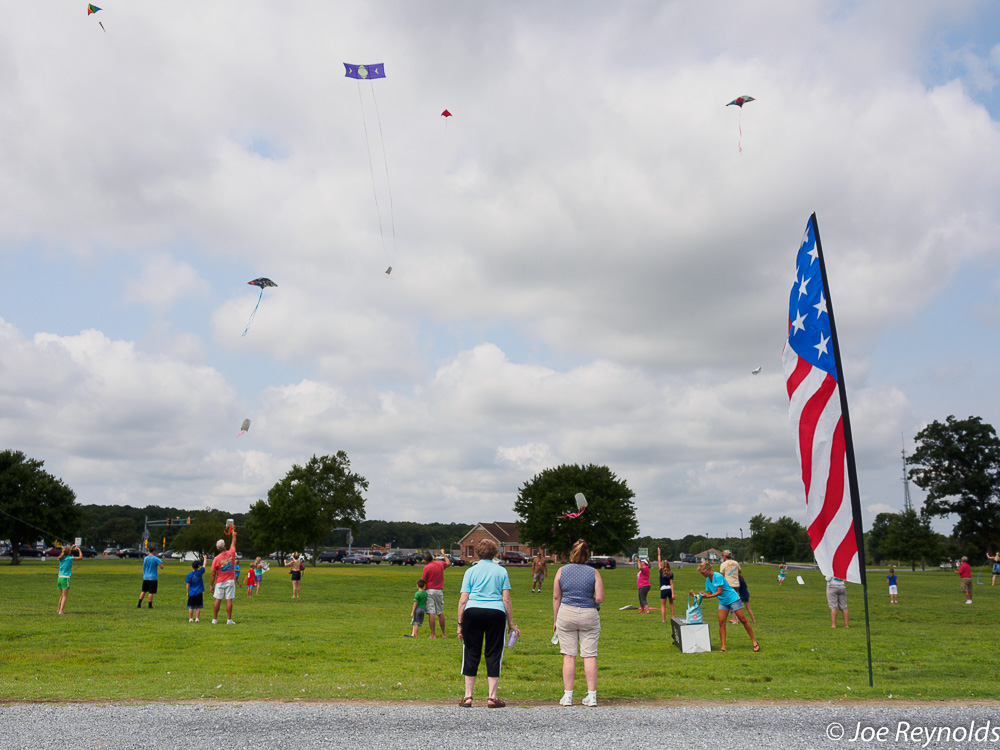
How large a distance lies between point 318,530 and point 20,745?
6736cm

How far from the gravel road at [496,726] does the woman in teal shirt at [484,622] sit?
371mm

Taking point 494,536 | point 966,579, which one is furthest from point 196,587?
point 494,536

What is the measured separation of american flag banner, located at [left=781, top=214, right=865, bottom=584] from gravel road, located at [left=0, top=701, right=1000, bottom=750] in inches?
67.2

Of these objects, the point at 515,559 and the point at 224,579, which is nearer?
the point at 224,579

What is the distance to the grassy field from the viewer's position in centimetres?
906

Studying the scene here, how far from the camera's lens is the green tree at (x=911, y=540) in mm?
81562

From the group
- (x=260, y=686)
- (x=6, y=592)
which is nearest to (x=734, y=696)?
(x=260, y=686)

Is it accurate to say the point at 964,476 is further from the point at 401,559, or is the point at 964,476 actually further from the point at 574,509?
the point at 401,559

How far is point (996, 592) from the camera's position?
119ft

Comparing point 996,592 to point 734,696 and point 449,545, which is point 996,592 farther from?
point 449,545

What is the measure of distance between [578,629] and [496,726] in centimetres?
147

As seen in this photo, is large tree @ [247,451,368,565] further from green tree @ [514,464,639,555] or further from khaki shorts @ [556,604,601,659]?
khaki shorts @ [556,604,601,659]

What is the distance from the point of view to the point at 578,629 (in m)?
8.09

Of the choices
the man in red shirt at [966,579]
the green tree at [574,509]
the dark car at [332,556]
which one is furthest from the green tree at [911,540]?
the dark car at [332,556]
